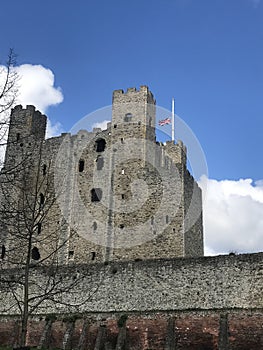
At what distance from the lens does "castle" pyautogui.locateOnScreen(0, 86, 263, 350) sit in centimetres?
2395

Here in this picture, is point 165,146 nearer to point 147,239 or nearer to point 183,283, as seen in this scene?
point 147,239

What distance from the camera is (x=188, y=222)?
128 ft

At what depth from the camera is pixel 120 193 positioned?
39406mm

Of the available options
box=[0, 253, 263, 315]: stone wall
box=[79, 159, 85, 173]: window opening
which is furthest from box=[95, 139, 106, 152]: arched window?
box=[0, 253, 263, 315]: stone wall

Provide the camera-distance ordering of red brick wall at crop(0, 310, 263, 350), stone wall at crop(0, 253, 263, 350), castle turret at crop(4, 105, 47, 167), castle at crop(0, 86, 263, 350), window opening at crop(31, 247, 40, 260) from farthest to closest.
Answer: castle turret at crop(4, 105, 47, 167)
window opening at crop(31, 247, 40, 260)
castle at crop(0, 86, 263, 350)
stone wall at crop(0, 253, 263, 350)
red brick wall at crop(0, 310, 263, 350)

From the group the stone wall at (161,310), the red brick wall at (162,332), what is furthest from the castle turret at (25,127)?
the red brick wall at (162,332)

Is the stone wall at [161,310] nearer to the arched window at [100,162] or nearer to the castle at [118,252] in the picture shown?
the castle at [118,252]

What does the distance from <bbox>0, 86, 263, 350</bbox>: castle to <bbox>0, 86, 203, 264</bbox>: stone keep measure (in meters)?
0.09

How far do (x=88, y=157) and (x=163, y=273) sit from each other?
17200mm

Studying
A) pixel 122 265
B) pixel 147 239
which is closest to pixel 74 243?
pixel 147 239

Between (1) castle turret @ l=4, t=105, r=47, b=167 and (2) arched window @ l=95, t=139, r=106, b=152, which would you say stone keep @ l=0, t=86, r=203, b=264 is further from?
(1) castle turret @ l=4, t=105, r=47, b=167

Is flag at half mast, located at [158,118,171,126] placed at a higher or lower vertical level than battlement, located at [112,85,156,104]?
lower

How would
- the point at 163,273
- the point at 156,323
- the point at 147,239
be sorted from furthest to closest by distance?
the point at 147,239, the point at 163,273, the point at 156,323

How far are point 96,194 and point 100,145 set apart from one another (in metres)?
4.33
